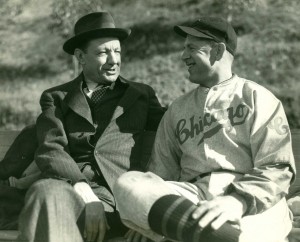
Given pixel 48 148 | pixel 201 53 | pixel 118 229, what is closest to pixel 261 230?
pixel 118 229

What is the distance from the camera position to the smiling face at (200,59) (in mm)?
3166

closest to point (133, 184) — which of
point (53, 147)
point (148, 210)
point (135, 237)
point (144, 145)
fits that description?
point (148, 210)

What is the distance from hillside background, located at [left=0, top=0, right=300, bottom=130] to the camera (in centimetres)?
487

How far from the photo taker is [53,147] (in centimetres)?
329

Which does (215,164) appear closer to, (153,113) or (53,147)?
(153,113)

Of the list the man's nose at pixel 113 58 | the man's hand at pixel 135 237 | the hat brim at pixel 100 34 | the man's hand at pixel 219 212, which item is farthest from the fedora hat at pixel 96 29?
the man's hand at pixel 219 212

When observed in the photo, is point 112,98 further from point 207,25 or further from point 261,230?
point 261,230

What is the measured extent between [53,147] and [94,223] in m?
0.63

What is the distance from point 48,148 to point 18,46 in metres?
2.49

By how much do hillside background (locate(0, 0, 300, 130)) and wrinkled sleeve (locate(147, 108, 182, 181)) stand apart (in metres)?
1.72

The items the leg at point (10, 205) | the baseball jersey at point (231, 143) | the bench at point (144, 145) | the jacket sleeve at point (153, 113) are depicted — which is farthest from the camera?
the jacket sleeve at point (153, 113)

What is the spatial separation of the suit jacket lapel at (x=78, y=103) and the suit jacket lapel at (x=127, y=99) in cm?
16

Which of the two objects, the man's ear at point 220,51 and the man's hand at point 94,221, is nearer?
the man's hand at point 94,221

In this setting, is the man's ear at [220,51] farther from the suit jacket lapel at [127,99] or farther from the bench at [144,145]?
the bench at [144,145]
